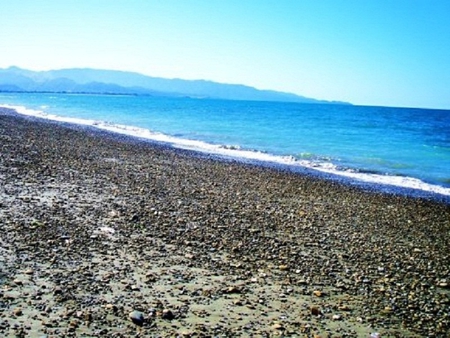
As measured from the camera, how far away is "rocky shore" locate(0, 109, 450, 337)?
6.23 m

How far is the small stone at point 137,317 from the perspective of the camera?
5.93 metres

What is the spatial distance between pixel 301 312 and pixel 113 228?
511 cm

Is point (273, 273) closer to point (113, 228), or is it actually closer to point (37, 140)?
point (113, 228)

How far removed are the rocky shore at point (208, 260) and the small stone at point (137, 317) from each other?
1.0 inches

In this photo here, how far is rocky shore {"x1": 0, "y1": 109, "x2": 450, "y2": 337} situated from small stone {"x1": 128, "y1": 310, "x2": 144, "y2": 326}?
25mm

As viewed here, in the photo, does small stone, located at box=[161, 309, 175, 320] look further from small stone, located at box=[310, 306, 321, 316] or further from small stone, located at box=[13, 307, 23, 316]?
small stone, located at box=[310, 306, 321, 316]

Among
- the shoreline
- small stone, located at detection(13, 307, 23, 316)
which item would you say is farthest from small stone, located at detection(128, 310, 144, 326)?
the shoreline

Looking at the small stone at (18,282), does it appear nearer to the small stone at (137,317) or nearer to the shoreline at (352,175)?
the small stone at (137,317)

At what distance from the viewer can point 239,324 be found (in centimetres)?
624

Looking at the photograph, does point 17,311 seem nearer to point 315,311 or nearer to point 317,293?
point 315,311

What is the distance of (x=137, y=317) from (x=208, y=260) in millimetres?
2715

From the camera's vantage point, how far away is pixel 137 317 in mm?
6035

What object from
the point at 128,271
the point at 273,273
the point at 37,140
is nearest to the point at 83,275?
the point at 128,271

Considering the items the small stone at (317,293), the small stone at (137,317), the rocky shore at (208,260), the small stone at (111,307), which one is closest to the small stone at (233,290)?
the rocky shore at (208,260)
